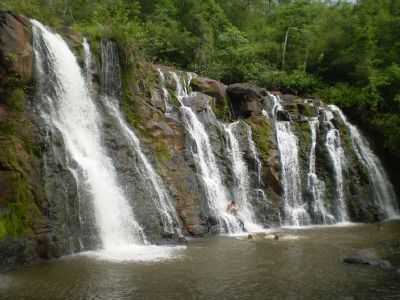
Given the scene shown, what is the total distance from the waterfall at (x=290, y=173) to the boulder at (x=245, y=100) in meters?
1.00

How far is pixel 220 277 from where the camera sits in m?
10.7

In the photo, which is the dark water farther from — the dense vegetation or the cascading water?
the dense vegetation

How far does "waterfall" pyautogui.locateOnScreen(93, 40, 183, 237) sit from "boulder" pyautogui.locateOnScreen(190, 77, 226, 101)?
216 inches

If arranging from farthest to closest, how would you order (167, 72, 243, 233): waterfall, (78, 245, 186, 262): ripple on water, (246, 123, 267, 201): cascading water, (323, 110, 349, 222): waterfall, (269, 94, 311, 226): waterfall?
1. (323, 110, 349, 222): waterfall
2. (269, 94, 311, 226): waterfall
3. (246, 123, 267, 201): cascading water
4. (167, 72, 243, 233): waterfall
5. (78, 245, 186, 262): ripple on water

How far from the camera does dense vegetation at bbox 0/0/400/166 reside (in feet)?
91.5

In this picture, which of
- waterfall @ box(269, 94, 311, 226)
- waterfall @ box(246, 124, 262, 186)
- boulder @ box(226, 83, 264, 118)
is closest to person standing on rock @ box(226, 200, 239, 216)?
waterfall @ box(246, 124, 262, 186)

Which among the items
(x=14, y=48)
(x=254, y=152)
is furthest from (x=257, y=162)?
(x=14, y=48)

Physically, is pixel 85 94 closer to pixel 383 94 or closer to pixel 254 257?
pixel 254 257

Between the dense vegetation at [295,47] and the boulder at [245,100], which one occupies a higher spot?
the dense vegetation at [295,47]

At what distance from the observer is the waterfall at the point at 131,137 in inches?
627

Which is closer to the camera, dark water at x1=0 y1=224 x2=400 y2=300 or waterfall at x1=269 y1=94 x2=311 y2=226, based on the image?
dark water at x1=0 y1=224 x2=400 y2=300

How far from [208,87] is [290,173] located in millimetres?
6018

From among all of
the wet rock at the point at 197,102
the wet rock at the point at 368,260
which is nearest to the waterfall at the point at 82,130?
the wet rock at the point at 197,102

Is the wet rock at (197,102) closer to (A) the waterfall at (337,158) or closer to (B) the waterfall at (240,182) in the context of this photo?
(B) the waterfall at (240,182)
